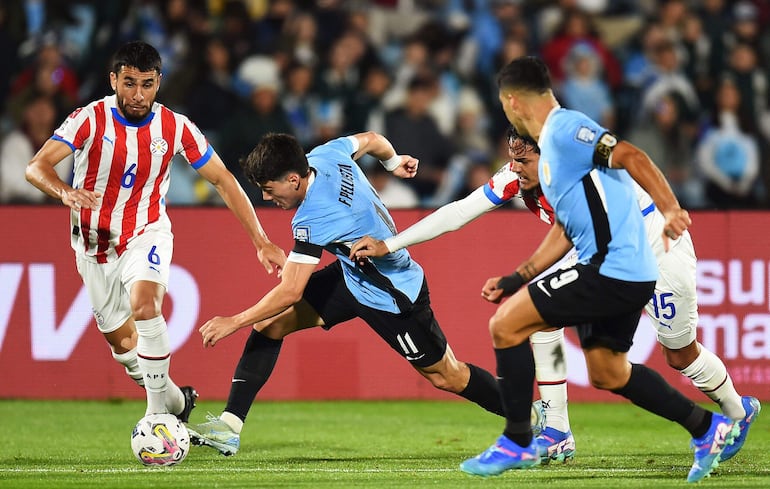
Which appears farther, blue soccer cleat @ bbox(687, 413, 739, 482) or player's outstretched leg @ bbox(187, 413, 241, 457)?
player's outstretched leg @ bbox(187, 413, 241, 457)

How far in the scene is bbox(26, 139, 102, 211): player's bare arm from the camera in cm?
675

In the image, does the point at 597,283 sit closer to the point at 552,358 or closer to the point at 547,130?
the point at 547,130

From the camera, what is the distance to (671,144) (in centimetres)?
1295

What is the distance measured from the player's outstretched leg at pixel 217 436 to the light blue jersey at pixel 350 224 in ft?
3.51

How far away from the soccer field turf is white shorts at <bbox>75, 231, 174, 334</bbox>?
83 cm

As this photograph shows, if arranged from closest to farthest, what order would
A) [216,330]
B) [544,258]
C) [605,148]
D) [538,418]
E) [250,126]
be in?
[605,148] < [544,258] < [216,330] < [538,418] < [250,126]

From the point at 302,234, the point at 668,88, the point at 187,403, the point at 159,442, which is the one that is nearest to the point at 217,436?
the point at 159,442

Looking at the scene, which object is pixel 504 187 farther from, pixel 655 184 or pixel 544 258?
pixel 655 184

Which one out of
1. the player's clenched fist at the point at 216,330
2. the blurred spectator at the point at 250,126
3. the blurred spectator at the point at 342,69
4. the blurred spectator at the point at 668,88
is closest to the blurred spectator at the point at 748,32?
the blurred spectator at the point at 668,88

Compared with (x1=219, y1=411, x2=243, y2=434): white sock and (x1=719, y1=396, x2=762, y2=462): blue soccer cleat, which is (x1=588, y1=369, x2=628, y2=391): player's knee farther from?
(x1=219, y1=411, x2=243, y2=434): white sock

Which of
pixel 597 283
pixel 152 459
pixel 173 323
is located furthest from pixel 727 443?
pixel 173 323

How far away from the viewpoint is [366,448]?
7910 millimetres

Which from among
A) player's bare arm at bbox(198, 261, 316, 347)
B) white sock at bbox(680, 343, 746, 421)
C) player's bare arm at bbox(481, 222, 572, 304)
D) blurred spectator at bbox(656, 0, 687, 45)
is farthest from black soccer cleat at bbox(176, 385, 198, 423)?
blurred spectator at bbox(656, 0, 687, 45)

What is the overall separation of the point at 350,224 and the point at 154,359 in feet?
4.56
